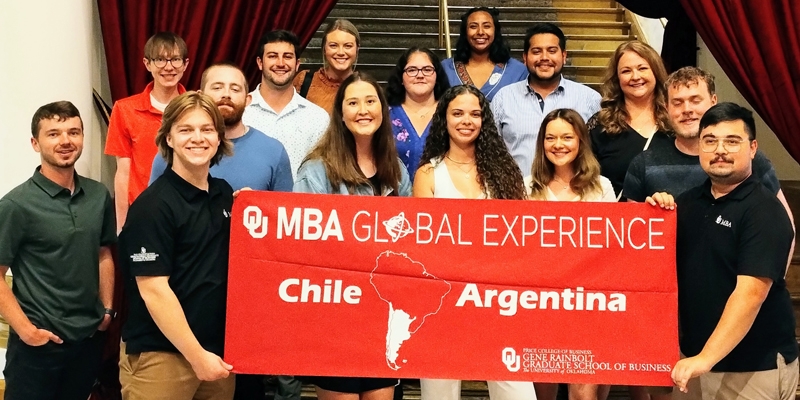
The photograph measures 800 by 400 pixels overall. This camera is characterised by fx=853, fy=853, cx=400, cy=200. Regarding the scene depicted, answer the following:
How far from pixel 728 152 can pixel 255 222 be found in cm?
164

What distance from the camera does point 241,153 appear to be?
3295 mm

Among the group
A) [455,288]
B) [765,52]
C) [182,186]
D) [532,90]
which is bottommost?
[455,288]

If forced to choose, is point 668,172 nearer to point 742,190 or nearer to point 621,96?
point 742,190

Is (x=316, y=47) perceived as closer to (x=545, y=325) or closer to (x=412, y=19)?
(x=412, y=19)

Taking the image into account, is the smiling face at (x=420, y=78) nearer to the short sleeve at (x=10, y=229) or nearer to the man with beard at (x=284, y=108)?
the man with beard at (x=284, y=108)

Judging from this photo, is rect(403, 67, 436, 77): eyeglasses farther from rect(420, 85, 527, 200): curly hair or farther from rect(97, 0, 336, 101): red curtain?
rect(97, 0, 336, 101): red curtain

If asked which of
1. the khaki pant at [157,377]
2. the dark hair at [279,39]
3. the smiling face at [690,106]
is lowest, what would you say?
the khaki pant at [157,377]

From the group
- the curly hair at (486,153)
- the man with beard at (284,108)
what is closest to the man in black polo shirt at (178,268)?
the man with beard at (284,108)

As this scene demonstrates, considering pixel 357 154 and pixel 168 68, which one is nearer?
pixel 357 154

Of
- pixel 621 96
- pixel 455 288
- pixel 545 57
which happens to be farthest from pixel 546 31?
pixel 455 288

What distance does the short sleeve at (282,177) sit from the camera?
3342 millimetres

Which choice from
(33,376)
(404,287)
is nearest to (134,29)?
(33,376)

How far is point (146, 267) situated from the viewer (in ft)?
9.02

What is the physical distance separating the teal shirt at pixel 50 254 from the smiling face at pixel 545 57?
217cm
